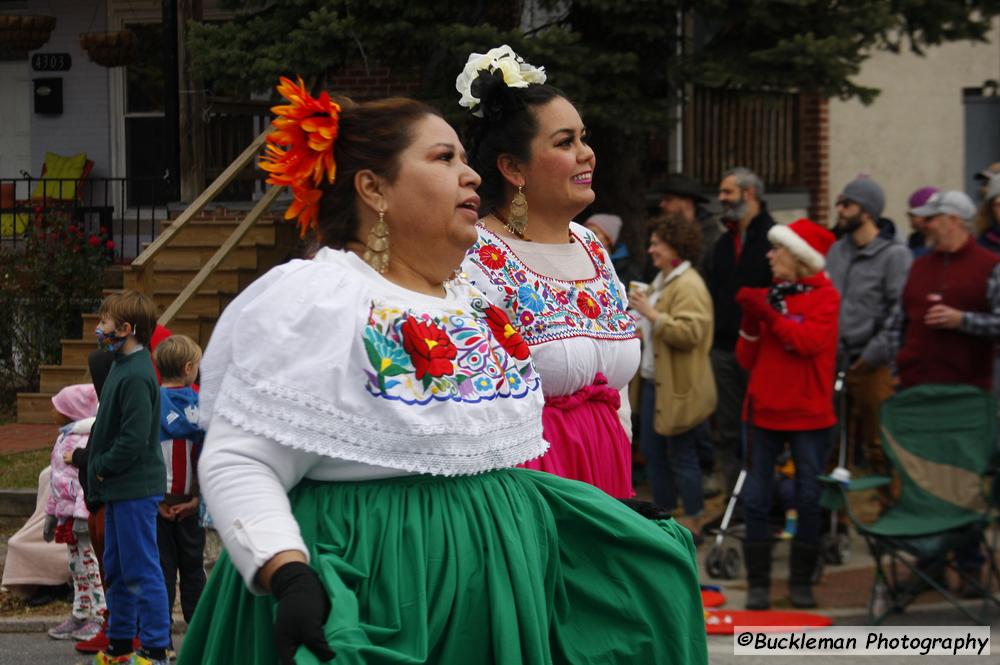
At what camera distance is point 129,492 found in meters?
6.16

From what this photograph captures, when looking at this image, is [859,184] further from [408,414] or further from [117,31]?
[117,31]

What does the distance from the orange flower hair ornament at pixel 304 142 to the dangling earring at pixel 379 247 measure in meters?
0.15

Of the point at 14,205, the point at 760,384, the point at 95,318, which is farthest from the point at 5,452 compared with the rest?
the point at 760,384

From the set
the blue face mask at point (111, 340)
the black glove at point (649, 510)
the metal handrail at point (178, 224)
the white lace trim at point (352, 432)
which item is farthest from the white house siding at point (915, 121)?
the white lace trim at point (352, 432)

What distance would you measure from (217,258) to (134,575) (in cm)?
650

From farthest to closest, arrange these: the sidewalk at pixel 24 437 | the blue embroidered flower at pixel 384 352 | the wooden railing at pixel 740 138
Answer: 1. the wooden railing at pixel 740 138
2. the sidewalk at pixel 24 437
3. the blue embroidered flower at pixel 384 352

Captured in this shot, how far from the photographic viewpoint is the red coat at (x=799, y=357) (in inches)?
291

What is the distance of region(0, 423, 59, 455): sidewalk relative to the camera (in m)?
11.1

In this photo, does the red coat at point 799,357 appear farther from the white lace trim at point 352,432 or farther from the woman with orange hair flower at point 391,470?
the white lace trim at point 352,432

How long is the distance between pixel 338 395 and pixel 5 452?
339 inches

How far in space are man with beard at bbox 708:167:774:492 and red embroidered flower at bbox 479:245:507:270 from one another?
15.3ft

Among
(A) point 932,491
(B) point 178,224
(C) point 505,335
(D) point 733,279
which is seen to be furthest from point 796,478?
(B) point 178,224

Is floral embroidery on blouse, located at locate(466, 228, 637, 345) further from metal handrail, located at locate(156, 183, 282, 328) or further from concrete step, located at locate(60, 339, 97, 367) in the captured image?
concrete step, located at locate(60, 339, 97, 367)

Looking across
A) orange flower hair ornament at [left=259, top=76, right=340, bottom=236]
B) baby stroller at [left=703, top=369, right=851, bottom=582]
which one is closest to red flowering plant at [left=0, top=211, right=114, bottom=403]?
baby stroller at [left=703, top=369, right=851, bottom=582]
